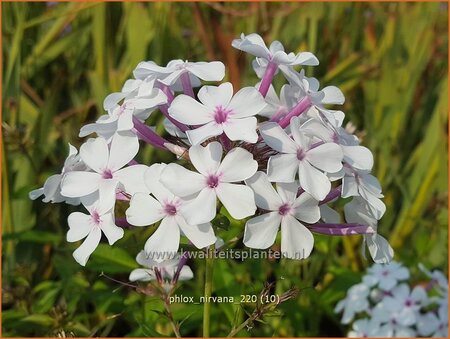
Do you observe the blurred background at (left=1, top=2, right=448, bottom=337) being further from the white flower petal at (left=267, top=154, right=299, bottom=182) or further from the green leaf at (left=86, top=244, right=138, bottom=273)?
the white flower petal at (left=267, top=154, right=299, bottom=182)

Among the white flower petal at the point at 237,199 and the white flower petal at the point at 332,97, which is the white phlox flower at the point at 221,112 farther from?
the white flower petal at the point at 332,97

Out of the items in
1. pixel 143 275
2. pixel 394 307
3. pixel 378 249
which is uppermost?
pixel 378 249

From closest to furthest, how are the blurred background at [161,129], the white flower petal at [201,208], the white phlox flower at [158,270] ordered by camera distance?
1. the white flower petal at [201,208]
2. the white phlox flower at [158,270]
3. the blurred background at [161,129]

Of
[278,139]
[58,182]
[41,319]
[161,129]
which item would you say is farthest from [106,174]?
[161,129]

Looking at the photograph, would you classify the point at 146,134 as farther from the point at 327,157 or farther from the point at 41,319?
the point at 41,319

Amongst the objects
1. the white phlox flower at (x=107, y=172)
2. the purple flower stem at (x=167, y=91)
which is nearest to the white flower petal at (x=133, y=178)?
the white phlox flower at (x=107, y=172)

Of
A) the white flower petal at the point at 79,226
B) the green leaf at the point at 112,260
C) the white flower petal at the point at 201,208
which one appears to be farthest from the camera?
the green leaf at the point at 112,260
